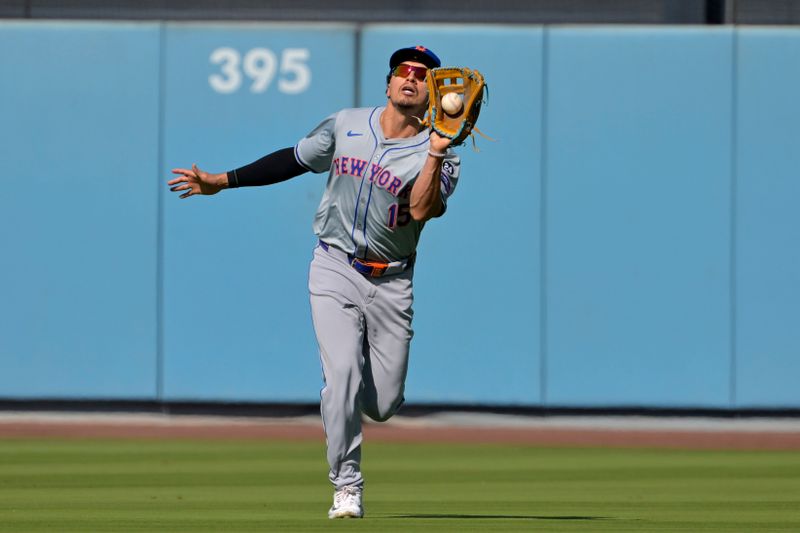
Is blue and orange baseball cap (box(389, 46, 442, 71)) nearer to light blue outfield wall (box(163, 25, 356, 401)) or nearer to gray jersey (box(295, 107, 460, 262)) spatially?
gray jersey (box(295, 107, 460, 262))

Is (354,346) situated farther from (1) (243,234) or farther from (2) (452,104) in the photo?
(1) (243,234)

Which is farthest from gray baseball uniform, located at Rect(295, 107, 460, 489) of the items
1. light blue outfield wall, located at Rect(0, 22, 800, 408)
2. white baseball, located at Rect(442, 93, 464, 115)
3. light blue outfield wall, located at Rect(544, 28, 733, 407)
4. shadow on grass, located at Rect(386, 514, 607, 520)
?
light blue outfield wall, located at Rect(544, 28, 733, 407)

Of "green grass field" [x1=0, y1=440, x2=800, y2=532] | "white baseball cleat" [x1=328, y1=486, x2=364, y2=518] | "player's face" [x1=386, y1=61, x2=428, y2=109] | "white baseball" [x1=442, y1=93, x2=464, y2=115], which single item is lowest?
"green grass field" [x1=0, y1=440, x2=800, y2=532]

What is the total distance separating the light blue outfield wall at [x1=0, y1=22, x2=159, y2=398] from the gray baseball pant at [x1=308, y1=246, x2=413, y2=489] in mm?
5875

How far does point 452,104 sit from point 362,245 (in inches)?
31.7

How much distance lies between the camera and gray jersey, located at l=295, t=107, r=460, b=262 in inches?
251

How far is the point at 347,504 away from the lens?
6250 millimetres

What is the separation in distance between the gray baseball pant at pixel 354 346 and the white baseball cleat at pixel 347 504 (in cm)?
4

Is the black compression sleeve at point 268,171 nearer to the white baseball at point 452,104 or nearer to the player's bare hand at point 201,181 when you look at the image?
the player's bare hand at point 201,181

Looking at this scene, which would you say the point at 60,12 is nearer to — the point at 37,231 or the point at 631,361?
the point at 37,231

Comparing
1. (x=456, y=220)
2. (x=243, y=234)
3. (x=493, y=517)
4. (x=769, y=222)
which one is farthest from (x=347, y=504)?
(x=769, y=222)

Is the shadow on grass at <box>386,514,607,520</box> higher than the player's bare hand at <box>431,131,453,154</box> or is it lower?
lower

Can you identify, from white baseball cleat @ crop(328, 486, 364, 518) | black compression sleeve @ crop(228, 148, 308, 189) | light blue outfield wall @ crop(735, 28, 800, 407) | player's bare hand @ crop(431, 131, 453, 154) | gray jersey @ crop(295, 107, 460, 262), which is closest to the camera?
player's bare hand @ crop(431, 131, 453, 154)

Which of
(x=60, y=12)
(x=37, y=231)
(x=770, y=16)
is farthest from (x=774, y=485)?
(x=60, y=12)
